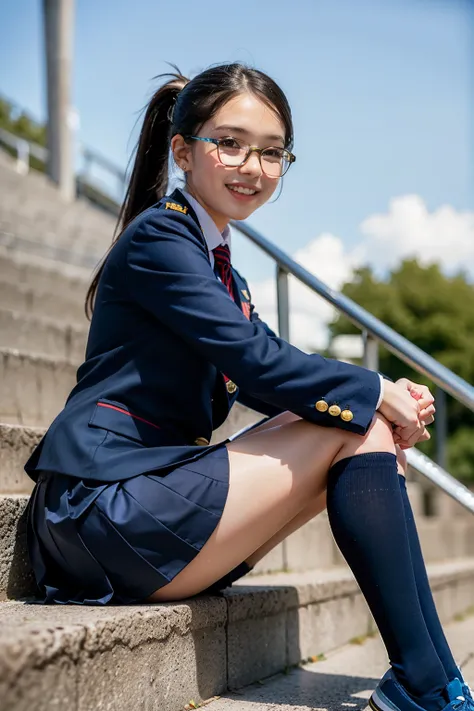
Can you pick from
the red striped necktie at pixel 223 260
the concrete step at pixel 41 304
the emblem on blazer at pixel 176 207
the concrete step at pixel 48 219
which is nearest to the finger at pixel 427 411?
the red striped necktie at pixel 223 260

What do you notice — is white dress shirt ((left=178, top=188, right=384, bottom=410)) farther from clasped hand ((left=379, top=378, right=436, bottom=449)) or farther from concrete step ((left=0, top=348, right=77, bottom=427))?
concrete step ((left=0, top=348, right=77, bottom=427))

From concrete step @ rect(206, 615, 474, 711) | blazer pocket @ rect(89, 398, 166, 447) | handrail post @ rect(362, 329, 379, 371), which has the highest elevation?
handrail post @ rect(362, 329, 379, 371)

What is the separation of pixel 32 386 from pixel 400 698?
5.32 feet

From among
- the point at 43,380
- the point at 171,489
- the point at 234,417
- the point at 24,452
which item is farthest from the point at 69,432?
the point at 234,417

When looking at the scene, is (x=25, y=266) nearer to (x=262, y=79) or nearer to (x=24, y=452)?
(x=24, y=452)

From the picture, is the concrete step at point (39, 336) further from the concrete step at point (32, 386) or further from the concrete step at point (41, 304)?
the concrete step at point (32, 386)

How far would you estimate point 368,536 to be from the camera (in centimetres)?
160

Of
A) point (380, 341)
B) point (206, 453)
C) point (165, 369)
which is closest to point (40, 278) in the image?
point (380, 341)

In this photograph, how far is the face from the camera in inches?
72.6

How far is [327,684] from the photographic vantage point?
2.10 metres

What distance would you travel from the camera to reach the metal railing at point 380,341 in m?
2.35

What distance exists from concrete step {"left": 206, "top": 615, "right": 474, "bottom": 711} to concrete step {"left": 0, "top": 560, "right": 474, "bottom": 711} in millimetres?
30

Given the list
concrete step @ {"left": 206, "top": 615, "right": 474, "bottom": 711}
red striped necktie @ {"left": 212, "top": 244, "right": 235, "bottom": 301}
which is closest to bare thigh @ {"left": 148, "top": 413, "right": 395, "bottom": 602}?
concrete step @ {"left": 206, "top": 615, "right": 474, "bottom": 711}

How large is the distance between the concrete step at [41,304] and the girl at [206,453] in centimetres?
209
